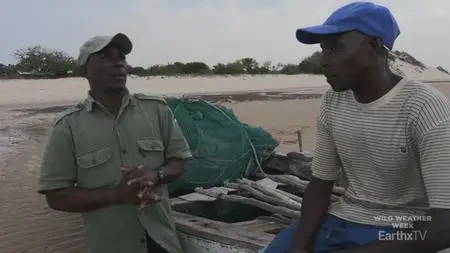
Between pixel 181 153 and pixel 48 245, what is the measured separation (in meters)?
2.84

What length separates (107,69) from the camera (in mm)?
2877

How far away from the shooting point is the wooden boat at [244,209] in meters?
3.54

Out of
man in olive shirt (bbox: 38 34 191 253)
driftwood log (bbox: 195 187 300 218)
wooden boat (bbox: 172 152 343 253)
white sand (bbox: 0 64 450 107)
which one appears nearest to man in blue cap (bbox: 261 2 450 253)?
man in olive shirt (bbox: 38 34 191 253)

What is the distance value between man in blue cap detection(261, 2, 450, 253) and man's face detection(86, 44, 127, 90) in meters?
1.08

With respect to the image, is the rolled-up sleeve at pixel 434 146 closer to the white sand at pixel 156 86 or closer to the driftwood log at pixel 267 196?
the driftwood log at pixel 267 196

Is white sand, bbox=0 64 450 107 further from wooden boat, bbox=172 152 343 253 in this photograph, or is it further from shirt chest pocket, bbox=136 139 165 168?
shirt chest pocket, bbox=136 139 165 168

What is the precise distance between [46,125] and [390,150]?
47.0 ft

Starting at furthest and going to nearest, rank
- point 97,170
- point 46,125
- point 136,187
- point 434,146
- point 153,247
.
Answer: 1. point 46,125
2. point 153,247
3. point 97,170
4. point 136,187
5. point 434,146

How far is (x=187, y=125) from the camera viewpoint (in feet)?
17.2

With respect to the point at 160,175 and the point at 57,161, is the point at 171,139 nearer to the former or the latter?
the point at 160,175

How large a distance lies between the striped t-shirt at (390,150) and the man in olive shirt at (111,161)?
0.97 m

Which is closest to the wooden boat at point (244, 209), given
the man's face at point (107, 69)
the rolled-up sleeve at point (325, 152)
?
the rolled-up sleeve at point (325, 152)

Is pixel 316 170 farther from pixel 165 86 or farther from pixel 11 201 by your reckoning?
pixel 165 86

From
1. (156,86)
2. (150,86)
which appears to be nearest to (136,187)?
(150,86)
